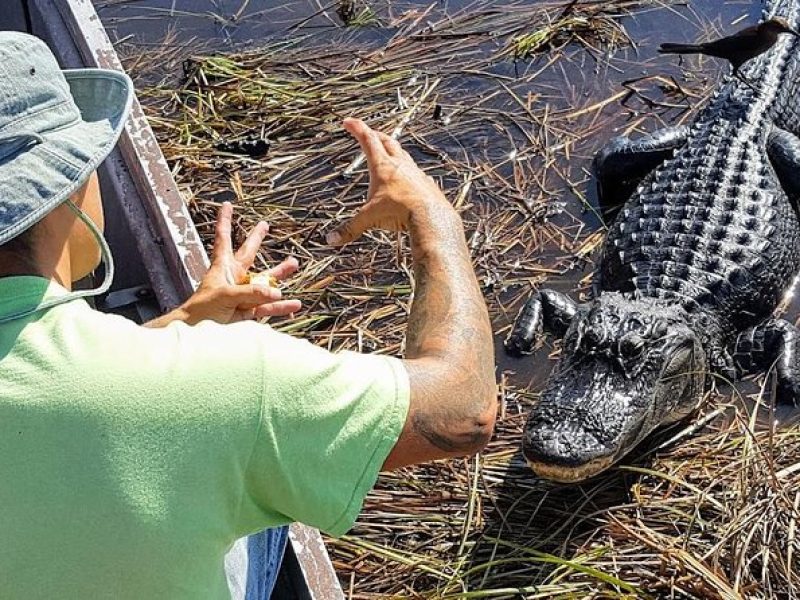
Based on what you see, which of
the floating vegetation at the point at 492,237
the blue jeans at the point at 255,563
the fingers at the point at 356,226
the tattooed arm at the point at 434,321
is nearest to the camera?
the tattooed arm at the point at 434,321

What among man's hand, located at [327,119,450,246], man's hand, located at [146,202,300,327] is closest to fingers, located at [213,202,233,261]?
man's hand, located at [146,202,300,327]

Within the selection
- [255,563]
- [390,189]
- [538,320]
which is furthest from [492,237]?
[255,563]

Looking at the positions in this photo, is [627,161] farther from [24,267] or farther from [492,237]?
[24,267]

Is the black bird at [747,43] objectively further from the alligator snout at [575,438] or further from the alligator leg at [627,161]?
the alligator snout at [575,438]

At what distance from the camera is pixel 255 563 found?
2.05 meters

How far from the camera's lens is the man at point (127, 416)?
1.30 metres

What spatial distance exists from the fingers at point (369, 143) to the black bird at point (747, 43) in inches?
85.0

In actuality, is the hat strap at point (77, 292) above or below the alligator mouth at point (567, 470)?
above

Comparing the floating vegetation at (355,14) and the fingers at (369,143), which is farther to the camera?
the floating vegetation at (355,14)

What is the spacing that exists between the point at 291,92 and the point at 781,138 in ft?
6.58

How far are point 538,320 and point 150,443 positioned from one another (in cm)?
252

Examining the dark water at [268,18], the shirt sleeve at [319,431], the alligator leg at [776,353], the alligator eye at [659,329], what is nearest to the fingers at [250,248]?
the shirt sleeve at [319,431]

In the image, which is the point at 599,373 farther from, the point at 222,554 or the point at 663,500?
the point at 222,554

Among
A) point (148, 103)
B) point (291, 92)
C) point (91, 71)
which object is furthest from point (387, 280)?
point (91, 71)
